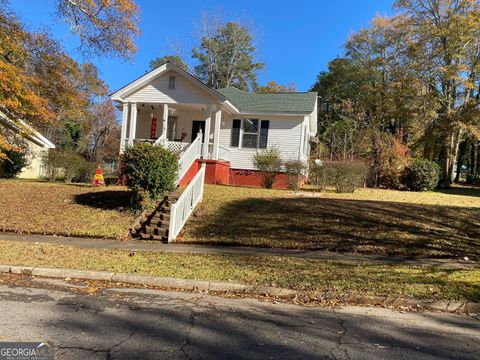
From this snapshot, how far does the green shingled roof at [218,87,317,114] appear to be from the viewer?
2200 centimetres

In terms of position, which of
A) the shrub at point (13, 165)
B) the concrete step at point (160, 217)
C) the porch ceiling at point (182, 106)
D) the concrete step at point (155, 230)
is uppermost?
the porch ceiling at point (182, 106)

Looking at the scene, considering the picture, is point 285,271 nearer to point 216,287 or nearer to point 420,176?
point 216,287

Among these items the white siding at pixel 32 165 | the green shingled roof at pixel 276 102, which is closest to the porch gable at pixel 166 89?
the green shingled roof at pixel 276 102

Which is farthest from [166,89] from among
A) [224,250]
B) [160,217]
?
[224,250]

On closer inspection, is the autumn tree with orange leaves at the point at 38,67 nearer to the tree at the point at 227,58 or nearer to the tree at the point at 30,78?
the tree at the point at 30,78

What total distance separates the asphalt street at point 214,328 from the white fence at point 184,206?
423cm

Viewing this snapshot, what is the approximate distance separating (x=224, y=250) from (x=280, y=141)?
42.9ft

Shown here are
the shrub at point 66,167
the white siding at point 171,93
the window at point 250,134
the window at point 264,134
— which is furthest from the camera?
the window at point 250,134

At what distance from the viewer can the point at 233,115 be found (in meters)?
22.9

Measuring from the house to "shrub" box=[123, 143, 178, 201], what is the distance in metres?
4.44

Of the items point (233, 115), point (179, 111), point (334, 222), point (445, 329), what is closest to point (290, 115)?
point (233, 115)

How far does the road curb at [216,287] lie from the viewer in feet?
20.9

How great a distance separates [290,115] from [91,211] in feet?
39.2

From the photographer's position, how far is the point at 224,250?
987 centimetres
